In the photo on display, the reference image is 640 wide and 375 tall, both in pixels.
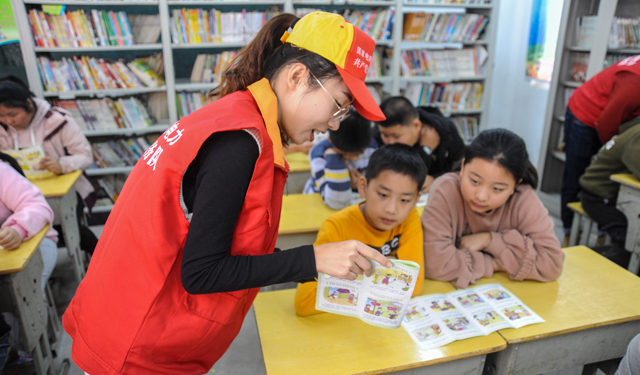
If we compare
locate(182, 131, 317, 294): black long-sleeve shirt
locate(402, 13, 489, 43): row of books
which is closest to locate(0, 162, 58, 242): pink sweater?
locate(182, 131, 317, 294): black long-sleeve shirt

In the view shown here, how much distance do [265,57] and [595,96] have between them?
3007 millimetres

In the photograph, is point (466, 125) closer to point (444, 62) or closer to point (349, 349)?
point (444, 62)

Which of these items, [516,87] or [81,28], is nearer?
[81,28]

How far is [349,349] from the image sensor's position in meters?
1.18

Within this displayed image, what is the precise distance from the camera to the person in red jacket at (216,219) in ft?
2.34

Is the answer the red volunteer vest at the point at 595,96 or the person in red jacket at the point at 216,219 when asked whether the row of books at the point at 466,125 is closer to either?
the red volunteer vest at the point at 595,96

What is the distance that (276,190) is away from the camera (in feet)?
2.70

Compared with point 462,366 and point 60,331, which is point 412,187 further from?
point 60,331

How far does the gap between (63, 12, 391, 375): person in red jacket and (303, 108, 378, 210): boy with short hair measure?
1397 mm

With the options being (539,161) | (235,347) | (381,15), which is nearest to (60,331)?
(235,347)

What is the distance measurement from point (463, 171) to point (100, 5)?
3514mm

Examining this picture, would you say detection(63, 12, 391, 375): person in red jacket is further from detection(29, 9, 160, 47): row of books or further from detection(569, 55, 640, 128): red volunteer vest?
detection(29, 9, 160, 47): row of books

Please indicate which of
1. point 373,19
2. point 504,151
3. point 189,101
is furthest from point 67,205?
point 373,19

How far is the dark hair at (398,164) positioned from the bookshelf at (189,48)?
8.49 ft
